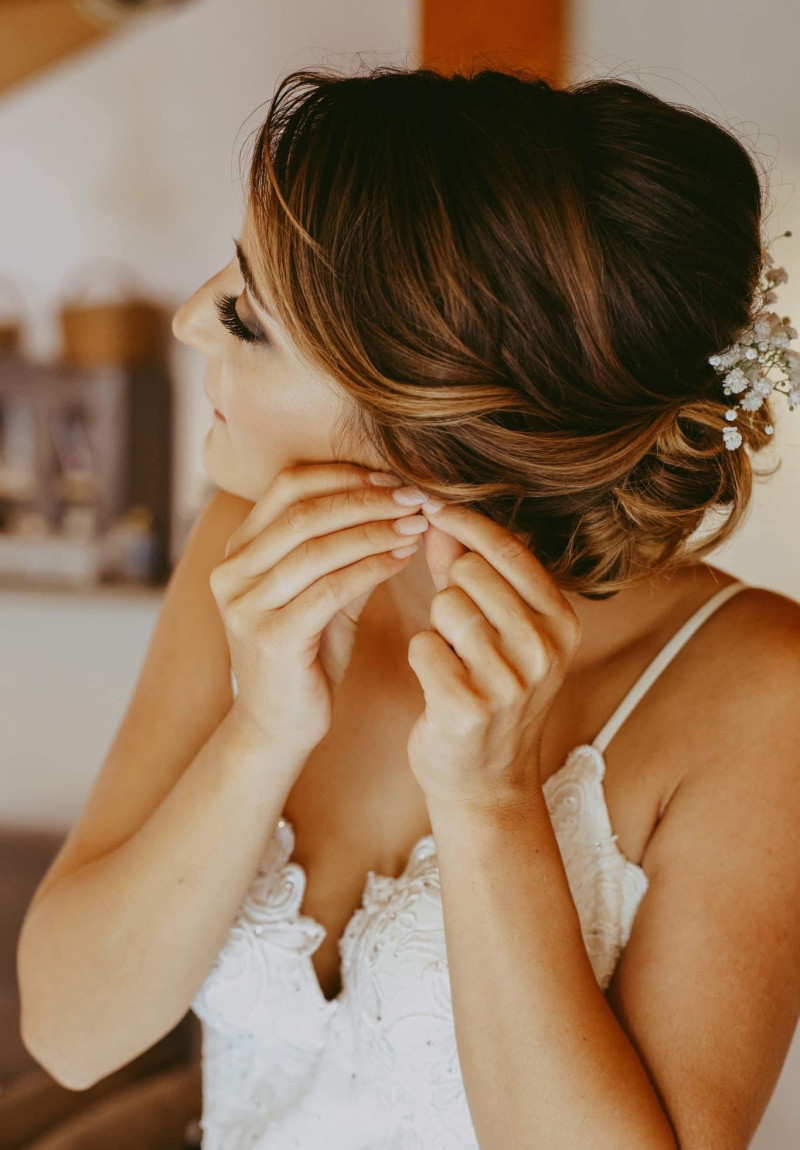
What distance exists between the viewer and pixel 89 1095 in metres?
2.13

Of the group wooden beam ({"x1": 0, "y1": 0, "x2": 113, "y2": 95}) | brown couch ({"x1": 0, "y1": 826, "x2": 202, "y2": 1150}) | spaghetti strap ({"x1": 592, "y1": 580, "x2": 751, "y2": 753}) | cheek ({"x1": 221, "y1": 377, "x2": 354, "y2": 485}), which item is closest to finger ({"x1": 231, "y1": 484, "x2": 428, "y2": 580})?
cheek ({"x1": 221, "y1": 377, "x2": 354, "y2": 485})

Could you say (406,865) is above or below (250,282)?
below

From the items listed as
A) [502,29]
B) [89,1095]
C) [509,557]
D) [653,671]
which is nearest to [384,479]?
[509,557]

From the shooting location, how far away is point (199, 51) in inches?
103

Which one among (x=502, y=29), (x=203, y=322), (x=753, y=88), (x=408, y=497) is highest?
(x=502, y=29)

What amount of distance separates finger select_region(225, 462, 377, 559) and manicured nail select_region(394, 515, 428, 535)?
0.06 metres

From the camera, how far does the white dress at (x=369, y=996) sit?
1.00m

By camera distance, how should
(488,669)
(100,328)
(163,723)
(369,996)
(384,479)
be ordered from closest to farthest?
(488,669) < (384,479) < (369,996) < (163,723) < (100,328)

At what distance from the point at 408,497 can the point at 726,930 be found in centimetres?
46

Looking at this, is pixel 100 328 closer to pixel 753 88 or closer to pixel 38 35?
pixel 38 35

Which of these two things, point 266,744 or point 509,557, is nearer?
point 509,557

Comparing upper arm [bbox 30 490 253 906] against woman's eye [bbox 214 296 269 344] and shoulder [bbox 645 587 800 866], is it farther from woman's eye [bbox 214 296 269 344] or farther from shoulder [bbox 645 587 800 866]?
shoulder [bbox 645 587 800 866]

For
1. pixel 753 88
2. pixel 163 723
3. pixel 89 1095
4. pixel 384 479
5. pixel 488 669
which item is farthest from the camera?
pixel 89 1095

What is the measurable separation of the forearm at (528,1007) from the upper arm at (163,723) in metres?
0.42
